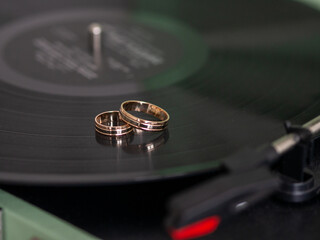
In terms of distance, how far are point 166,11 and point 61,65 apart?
0.33 meters

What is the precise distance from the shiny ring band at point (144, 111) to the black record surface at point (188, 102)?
0.01 m

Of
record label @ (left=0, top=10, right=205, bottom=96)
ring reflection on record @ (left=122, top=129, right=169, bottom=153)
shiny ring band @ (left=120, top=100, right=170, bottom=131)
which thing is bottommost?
record label @ (left=0, top=10, right=205, bottom=96)

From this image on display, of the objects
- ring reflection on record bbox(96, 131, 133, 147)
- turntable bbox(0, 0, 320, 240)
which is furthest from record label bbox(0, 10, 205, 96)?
ring reflection on record bbox(96, 131, 133, 147)

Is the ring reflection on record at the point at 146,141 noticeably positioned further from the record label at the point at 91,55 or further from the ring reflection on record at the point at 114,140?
the record label at the point at 91,55

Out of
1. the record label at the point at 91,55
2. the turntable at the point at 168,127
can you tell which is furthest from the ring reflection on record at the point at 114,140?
the record label at the point at 91,55

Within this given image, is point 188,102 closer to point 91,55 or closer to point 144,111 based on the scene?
point 144,111

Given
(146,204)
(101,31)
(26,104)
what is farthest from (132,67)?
(146,204)

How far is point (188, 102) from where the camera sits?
0.84 m

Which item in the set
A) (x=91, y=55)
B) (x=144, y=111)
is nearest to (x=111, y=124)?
(x=144, y=111)

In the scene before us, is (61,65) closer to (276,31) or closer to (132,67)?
(132,67)

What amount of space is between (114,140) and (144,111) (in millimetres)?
94

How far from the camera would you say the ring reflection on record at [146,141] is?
717mm

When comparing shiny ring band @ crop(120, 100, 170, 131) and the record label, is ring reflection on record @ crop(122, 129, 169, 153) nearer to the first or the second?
shiny ring band @ crop(120, 100, 170, 131)

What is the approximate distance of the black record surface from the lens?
2.23 ft
